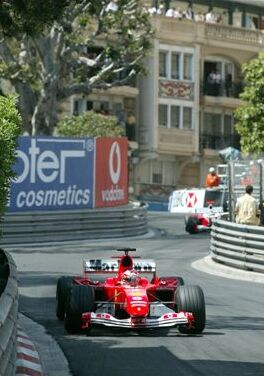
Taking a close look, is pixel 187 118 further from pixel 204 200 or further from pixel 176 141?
pixel 204 200

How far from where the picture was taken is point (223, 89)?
6369 cm

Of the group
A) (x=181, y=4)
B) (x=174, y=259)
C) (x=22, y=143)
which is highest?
(x=181, y=4)

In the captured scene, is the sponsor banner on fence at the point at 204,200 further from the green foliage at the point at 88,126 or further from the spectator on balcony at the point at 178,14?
the spectator on balcony at the point at 178,14

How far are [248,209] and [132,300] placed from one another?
462 inches

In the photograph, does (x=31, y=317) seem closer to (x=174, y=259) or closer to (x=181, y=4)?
(x=174, y=259)

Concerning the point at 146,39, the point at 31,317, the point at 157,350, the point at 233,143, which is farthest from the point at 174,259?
the point at 233,143

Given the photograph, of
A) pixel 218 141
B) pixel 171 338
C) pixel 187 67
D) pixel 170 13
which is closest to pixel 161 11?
pixel 170 13

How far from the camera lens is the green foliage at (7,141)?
39.6 feet

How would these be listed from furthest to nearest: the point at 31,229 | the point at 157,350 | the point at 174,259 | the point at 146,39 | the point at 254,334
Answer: the point at 146,39
the point at 31,229
the point at 174,259
the point at 254,334
the point at 157,350

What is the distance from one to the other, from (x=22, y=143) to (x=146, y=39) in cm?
1126

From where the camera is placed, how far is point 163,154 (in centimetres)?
6097

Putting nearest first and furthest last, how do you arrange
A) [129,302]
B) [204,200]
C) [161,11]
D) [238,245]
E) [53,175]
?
[129,302]
[238,245]
[53,175]
[204,200]
[161,11]

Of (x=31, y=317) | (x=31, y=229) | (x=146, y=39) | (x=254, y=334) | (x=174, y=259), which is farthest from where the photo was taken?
(x=146, y=39)

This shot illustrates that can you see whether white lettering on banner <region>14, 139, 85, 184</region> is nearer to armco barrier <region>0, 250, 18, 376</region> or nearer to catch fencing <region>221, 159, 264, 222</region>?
catch fencing <region>221, 159, 264, 222</region>
